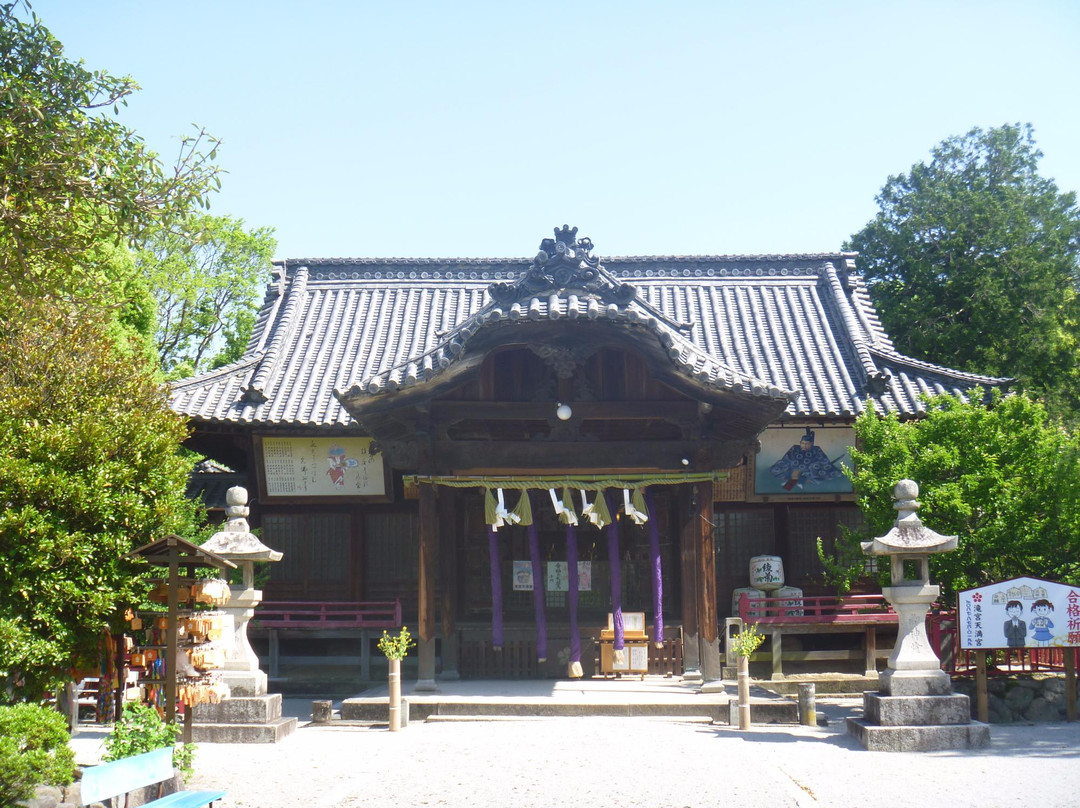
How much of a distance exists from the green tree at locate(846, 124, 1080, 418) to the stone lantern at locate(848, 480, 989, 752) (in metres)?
16.5

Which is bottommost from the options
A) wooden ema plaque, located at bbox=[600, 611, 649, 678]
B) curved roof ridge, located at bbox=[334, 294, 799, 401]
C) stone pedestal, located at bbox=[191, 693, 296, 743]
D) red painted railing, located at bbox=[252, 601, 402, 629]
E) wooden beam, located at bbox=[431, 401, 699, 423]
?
stone pedestal, located at bbox=[191, 693, 296, 743]

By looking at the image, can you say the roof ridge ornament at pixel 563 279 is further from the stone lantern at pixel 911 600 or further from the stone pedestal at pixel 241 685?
the stone pedestal at pixel 241 685

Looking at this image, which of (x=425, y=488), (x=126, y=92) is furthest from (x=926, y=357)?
(x=126, y=92)

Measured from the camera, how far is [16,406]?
32.6ft

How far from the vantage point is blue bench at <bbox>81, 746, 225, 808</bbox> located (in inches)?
253

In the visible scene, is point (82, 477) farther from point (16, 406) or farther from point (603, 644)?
point (603, 644)

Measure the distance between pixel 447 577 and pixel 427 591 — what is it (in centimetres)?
96

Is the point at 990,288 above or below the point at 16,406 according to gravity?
above

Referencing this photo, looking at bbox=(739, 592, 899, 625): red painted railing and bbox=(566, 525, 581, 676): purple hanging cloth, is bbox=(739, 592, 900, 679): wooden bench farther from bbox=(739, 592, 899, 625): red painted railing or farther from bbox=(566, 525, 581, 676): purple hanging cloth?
bbox=(566, 525, 581, 676): purple hanging cloth

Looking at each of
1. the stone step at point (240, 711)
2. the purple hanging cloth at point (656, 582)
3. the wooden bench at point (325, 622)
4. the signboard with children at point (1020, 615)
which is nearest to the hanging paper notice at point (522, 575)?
the wooden bench at point (325, 622)

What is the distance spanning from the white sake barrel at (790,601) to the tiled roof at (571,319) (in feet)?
9.90

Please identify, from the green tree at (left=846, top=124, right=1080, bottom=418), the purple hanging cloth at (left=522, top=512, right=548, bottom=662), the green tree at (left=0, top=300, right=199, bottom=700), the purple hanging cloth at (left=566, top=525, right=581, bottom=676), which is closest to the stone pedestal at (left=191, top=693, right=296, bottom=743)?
the green tree at (left=0, top=300, right=199, bottom=700)

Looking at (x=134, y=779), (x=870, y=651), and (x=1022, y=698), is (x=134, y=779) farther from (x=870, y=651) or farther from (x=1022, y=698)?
(x=870, y=651)

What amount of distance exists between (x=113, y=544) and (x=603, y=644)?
7.00 meters
